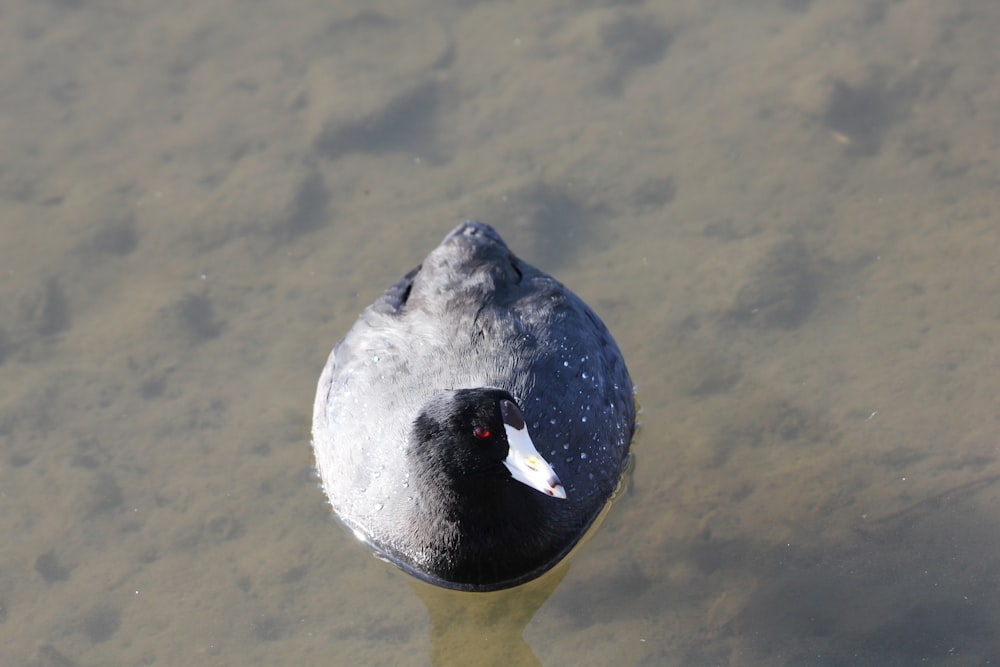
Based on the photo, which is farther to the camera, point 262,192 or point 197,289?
point 262,192

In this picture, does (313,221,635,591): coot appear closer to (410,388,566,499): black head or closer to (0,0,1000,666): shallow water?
(410,388,566,499): black head

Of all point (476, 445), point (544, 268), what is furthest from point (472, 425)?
point (544, 268)

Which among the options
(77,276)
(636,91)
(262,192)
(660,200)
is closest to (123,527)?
(77,276)

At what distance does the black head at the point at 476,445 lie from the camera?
4.98m

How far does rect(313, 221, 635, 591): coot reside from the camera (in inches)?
201

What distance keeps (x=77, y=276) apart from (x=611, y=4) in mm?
4058

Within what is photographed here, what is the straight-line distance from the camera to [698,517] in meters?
5.99

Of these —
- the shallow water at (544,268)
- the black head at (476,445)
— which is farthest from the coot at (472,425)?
the shallow water at (544,268)

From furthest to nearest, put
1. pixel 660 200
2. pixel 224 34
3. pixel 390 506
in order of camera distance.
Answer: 1. pixel 224 34
2. pixel 660 200
3. pixel 390 506

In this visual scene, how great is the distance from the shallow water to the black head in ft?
2.83

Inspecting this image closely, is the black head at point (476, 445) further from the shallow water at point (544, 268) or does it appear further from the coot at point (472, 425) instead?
the shallow water at point (544, 268)

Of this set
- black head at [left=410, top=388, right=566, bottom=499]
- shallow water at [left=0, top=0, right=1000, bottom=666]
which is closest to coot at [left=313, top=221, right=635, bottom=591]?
black head at [left=410, top=388, right=566, bottom=499]

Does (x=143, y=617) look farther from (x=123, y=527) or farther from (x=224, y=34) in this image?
(x=224, y=34)

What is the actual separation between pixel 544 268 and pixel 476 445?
2.27 meters
